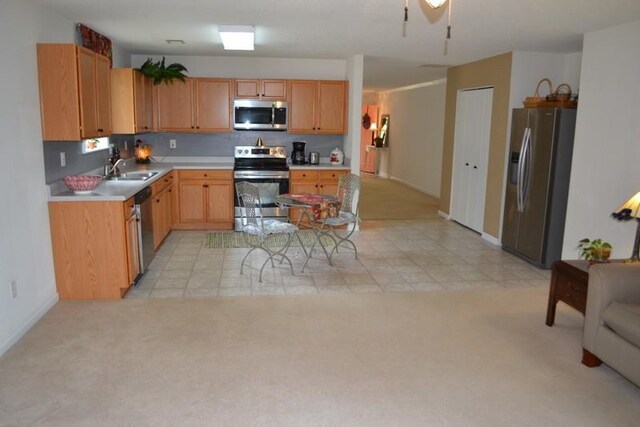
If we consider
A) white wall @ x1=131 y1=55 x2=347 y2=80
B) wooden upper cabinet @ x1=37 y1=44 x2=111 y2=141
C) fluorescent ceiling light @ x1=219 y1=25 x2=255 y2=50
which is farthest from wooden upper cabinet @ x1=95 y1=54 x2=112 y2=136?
white wall @ x1=131 y1=55 x2=347 y2=80

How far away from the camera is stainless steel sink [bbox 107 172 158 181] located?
5453 millimetres

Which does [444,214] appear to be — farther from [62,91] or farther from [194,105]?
[62,91]

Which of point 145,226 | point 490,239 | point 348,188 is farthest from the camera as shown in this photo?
point 490,239

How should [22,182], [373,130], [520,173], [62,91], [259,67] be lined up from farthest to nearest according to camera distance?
[373,130] → [259,67] → [520,173] → [62,91] → [22,182]

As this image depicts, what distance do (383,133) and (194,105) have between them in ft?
26.1

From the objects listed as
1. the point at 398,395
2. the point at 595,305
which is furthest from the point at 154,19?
the point at 595,305

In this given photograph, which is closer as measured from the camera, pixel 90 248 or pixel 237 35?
pixel 90 248

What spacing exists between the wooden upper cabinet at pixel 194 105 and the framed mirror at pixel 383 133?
7511 mm

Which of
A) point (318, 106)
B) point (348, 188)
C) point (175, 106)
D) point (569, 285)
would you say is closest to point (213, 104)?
point (175, 106)

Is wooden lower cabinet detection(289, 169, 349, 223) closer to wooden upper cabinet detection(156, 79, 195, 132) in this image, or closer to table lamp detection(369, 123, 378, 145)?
wooden upper cabinet detection(156, 79, 195, 132)

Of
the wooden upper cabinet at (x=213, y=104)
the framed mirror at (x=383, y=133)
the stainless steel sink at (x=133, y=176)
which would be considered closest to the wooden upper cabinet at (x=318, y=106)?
the wooden upper cabinet at (x=213, y=104)

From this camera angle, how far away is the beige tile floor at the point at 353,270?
479 cm

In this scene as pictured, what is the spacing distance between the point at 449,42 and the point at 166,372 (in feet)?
14.8

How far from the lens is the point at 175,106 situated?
723 centimetres
